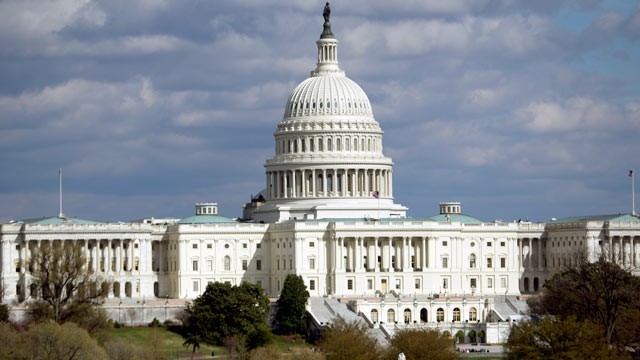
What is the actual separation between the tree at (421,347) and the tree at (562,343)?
6852mm

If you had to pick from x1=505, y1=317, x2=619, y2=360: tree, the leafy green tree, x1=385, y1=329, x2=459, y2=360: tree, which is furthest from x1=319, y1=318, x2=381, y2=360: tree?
the leafy green tree

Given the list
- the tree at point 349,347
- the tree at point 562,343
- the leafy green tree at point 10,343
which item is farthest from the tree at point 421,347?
the leafy green tree at point 10,343

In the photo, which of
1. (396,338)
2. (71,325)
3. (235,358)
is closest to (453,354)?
(396,338)

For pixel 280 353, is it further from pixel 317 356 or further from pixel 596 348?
pixel 596 348

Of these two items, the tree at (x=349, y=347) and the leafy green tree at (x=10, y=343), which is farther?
the tree at (x=349, y=347)

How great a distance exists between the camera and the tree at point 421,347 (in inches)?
7461

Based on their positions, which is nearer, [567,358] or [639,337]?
[567,358]

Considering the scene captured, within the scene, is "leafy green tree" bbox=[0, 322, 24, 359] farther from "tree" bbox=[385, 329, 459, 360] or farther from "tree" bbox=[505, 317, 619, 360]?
"tree" bbox=[505, 317, 619, 360]

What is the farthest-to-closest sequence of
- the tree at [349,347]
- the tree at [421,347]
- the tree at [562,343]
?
the tree at [421,347] < the tree at [349,347] < the tree at [562,343]

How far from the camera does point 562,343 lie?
181 m

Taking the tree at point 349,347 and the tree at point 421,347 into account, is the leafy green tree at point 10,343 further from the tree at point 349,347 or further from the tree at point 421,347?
the tree at point 421,347

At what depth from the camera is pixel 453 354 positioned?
193 metres

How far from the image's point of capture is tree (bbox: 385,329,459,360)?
190 meters

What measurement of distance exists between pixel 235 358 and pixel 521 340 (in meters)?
24.9
